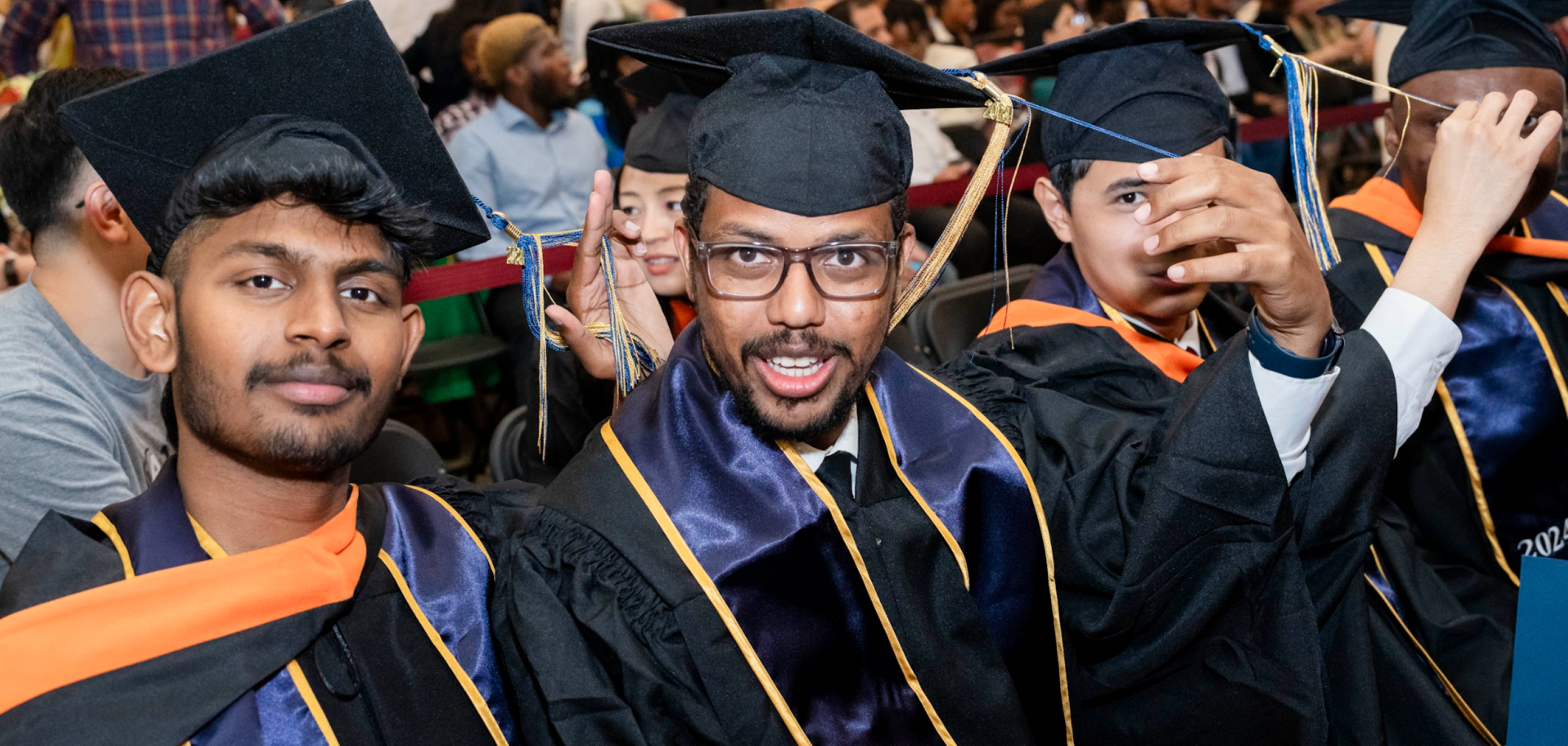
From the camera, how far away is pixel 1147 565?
168 centimetres

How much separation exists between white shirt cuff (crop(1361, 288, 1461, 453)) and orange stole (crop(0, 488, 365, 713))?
5.20 feet

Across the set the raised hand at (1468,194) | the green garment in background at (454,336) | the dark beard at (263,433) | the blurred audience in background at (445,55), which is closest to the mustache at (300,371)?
the dark beard at (263,433)

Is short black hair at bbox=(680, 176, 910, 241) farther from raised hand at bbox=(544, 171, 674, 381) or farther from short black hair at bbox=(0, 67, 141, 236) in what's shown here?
short black hair at bbox=(0, 67, 141, 236)

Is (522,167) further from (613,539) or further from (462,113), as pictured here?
(613,539)

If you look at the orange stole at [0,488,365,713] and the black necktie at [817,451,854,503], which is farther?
the black necktie at [817,451,854,503]

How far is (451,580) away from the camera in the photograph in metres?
1.64

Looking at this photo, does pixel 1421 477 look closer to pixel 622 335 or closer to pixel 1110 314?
pixel 1110 314

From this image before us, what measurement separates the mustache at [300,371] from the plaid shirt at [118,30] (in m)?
3.20

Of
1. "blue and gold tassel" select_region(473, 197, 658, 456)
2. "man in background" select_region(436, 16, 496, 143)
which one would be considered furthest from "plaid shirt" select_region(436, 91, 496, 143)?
"blue and gold tassel" select_region(473, 197, 658, 456)

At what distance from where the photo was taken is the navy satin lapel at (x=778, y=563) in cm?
162

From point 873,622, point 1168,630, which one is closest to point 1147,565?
point 1168,630

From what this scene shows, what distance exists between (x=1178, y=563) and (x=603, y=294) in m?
1.09

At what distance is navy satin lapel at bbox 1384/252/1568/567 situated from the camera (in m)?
2.41

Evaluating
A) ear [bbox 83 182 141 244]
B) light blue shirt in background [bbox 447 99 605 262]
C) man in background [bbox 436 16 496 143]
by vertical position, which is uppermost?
ear [bbox 83 182 141 244]
